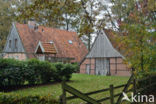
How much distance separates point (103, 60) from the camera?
25.7 metres

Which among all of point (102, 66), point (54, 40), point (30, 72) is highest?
point (54, 40)

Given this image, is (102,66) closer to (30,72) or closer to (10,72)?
(30,72)

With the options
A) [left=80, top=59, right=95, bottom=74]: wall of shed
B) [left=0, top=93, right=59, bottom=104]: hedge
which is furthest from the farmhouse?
[left=0, top=93, right=59, bottom=104]: hedge

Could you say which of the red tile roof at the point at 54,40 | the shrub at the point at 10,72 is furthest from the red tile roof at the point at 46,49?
the shrub at the point at 10,72

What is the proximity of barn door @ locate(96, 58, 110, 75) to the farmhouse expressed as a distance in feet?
16.4

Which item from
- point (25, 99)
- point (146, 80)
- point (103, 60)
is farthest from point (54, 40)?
point (25, 99)

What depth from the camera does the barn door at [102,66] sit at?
25.2 meters

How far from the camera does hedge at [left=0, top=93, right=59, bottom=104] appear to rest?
4.82m

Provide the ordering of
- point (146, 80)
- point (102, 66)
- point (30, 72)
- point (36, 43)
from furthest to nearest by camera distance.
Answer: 1. point (36, 43)
2. point (102, 66)
3. point (30, 72)
4. point (146, 80)

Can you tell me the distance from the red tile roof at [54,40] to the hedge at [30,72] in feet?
36.8

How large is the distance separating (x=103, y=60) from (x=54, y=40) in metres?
8.99

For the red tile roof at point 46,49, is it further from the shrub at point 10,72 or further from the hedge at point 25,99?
the hedge at point 25,99

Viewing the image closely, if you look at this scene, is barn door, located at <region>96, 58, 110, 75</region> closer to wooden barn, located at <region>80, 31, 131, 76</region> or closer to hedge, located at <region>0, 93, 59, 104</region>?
wooden barn, located at <region>80, 31, 131, 76</region>

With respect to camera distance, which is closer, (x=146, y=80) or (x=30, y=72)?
(x=146, y=80)
